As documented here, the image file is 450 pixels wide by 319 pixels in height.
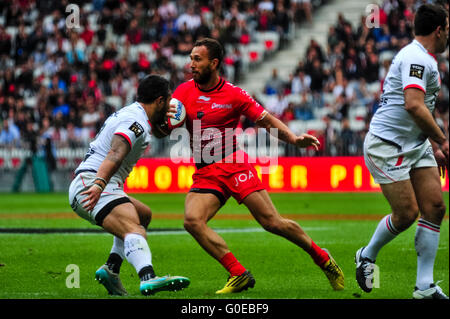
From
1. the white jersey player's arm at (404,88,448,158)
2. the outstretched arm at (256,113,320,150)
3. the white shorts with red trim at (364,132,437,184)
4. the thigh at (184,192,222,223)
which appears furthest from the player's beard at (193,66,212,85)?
the white jersey player's arm at (404,88,448,158)

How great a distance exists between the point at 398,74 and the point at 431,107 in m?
0.47

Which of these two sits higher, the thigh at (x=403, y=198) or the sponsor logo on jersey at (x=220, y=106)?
the sponsor logo on jersey at (x=220, y=106)

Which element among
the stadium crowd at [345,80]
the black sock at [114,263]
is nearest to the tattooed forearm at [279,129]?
the black sock at [114,263]

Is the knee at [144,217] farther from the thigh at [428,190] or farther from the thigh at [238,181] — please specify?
the thigh at [428,190]

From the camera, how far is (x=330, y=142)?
1025 inches

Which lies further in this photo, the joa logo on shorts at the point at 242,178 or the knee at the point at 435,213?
the joa logo on shorts at the point at 242,178

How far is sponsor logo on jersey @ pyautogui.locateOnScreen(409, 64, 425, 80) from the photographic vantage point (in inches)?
313

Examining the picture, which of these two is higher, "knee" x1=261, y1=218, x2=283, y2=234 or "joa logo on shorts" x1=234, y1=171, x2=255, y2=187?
"joa logo on shorts" x1=234, y1=171, x2=255, y2=187

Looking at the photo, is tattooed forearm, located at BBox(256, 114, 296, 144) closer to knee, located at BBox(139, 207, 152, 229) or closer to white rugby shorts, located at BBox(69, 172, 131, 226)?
knee, located at BBox(139, 207, 152, 229)

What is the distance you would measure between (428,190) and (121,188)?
2892mm

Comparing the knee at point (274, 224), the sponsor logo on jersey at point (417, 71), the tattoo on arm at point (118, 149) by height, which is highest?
the sponsor logo on jersey at point (417, 71)

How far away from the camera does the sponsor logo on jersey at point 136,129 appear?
7.96 m

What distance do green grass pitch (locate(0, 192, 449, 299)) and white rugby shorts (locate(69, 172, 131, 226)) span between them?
0.80 meters

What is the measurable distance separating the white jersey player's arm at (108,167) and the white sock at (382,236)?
103 inches
